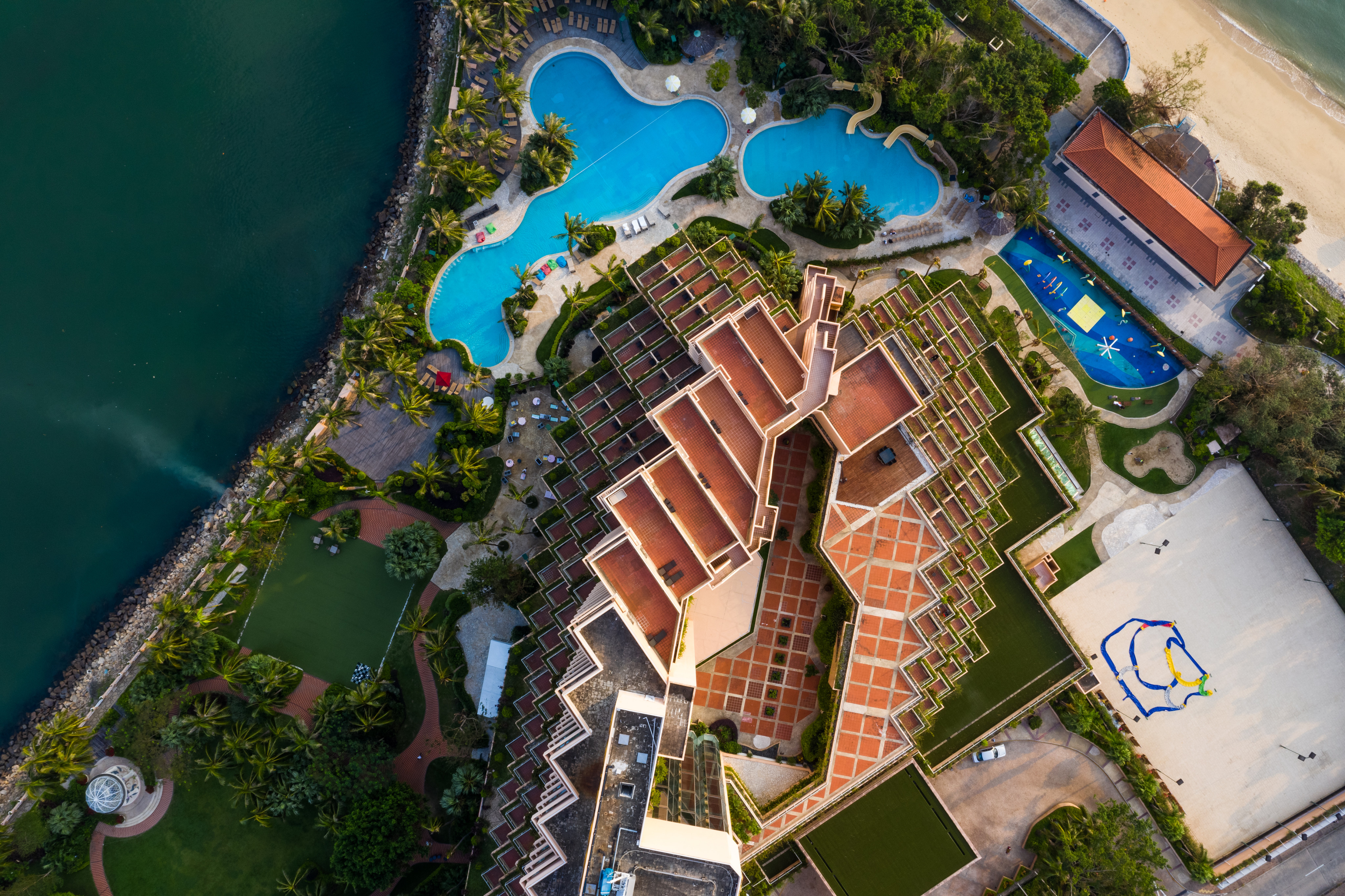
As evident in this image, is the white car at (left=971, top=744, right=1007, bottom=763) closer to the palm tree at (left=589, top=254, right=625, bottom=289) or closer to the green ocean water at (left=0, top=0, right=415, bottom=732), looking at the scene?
the palm tree at (left=589, top=254, right=625, bottom=289)

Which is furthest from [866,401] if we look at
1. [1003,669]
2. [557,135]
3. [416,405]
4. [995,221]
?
[416,405]

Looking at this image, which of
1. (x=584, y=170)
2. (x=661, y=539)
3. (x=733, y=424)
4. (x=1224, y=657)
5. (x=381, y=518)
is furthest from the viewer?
(x=584, y=170)

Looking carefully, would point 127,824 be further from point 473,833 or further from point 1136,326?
point 1136,326

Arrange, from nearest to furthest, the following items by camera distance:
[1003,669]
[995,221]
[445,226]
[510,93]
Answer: [1003,669], [510,93], [445,226], [995,221]

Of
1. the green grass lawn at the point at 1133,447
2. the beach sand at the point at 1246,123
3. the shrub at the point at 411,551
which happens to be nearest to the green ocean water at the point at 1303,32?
the beach sand at the point at 1246,123

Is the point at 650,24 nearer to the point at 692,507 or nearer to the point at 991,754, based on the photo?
the point at 692,507
